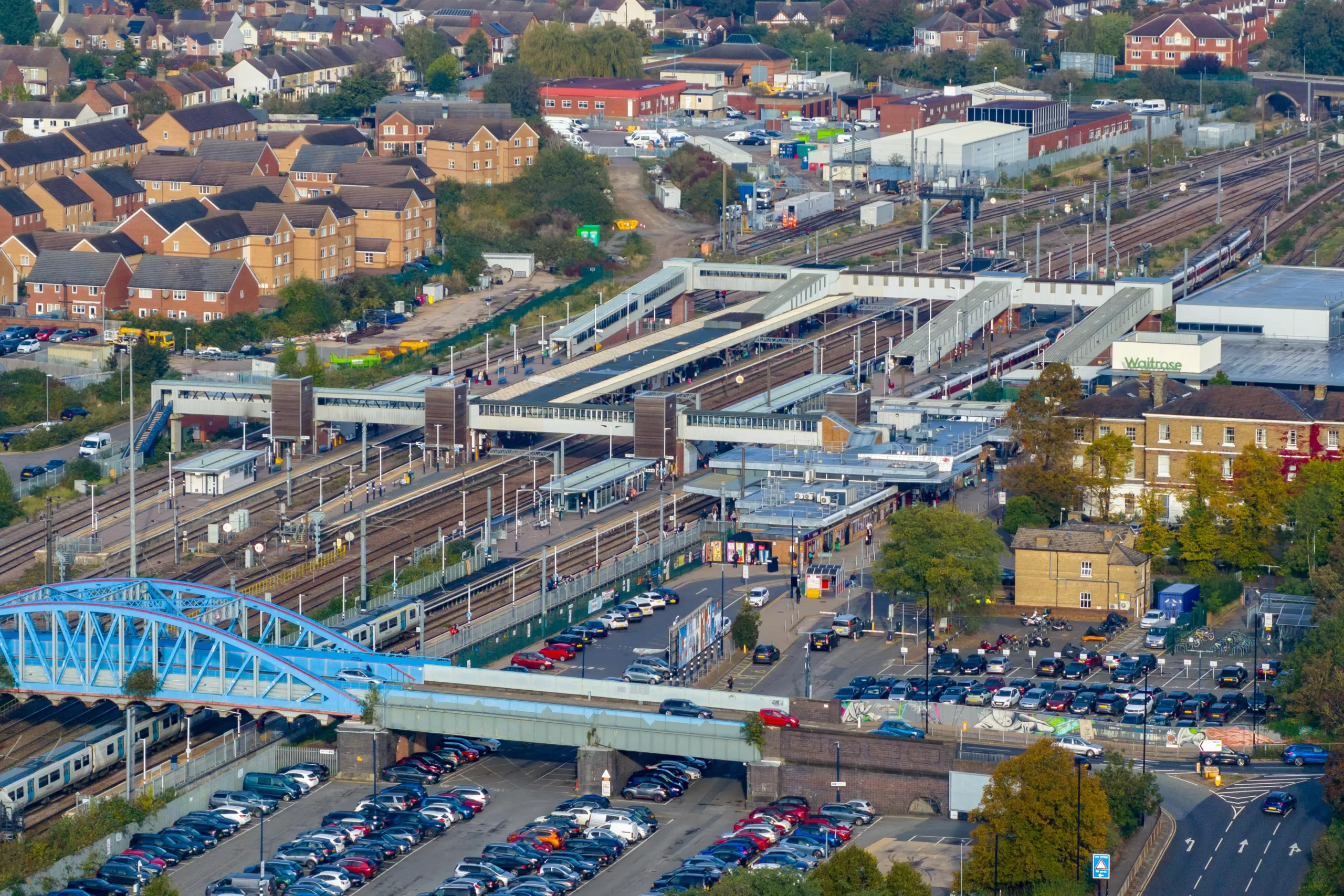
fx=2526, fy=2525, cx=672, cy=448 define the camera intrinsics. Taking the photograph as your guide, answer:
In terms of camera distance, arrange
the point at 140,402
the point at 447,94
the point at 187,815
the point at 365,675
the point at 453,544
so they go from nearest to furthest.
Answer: the point at 187,815 → the point at 365,675 → the point at 453,544 → the point at 140,402 → the point at 447,94

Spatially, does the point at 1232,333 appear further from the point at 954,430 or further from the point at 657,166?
the point at 657,166

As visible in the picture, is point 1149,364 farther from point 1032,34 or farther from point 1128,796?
point 1032,34

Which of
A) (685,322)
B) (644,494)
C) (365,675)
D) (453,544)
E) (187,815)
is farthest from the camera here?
(685,322)

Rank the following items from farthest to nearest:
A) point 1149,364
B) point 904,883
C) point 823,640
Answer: point 1149,364, point 823,640, point 904,883

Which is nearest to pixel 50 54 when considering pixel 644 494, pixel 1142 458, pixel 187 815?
pixel 644 494

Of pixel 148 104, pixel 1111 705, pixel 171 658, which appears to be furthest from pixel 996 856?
pixel 148 104
